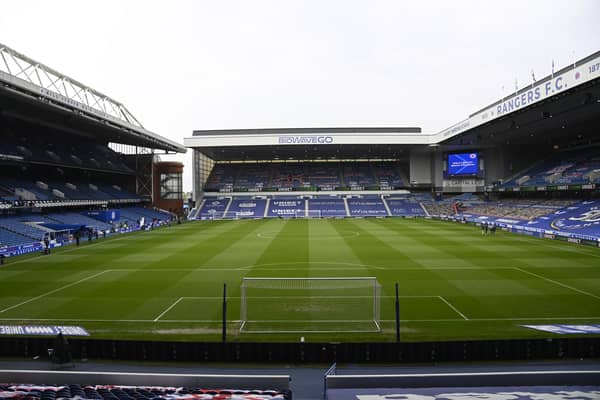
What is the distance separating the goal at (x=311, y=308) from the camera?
12984 mm

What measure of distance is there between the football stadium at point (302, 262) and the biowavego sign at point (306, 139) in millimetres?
325

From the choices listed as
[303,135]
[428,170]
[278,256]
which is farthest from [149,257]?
[428,170]

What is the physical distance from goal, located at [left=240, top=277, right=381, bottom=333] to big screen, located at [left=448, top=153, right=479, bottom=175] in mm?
53340

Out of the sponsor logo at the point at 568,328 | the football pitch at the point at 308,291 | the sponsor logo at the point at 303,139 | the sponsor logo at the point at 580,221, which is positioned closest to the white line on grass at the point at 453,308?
the football pitch at the point at 308,291

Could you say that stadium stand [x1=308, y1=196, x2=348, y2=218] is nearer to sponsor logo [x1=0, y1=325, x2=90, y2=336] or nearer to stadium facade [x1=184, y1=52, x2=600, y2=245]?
stadium facade [x1=184, y1=52, x2=600, y2=245]

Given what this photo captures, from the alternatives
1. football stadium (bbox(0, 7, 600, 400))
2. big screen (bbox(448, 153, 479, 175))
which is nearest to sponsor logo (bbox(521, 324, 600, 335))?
football stadium (bbox(0, 7, 600, 400))

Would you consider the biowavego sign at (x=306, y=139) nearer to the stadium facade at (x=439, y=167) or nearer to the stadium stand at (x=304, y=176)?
the stadium facade at (x=439, y=167)

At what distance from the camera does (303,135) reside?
211 feet

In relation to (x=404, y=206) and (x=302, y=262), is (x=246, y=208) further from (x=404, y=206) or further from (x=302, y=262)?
(x=302, y=262)

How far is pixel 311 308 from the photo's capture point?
48.7 feet

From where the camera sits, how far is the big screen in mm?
64375

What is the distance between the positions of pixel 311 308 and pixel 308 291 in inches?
86.3

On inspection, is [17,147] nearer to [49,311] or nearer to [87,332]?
[49,311]

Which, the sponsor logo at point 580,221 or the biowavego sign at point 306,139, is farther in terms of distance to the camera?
the biowavego sign at point 306,139
